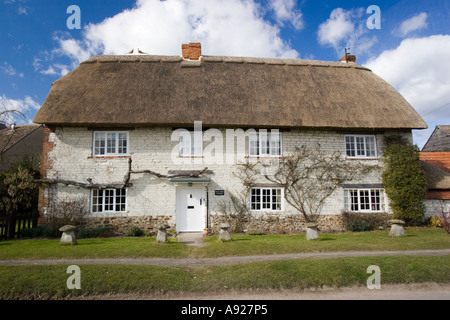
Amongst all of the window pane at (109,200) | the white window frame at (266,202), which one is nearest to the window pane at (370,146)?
the white window frame at (266,202)

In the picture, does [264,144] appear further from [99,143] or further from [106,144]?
[99,143]

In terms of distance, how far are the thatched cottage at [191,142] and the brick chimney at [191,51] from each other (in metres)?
2.45

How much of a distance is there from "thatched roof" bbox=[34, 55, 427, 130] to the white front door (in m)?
3.15

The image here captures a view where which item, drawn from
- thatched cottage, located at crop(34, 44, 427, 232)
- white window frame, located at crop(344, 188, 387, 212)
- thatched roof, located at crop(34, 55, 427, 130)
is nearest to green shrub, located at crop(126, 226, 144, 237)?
thatched cottage, located at crop(34, 44, 427, 232)

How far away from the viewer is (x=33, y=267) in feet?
22.9

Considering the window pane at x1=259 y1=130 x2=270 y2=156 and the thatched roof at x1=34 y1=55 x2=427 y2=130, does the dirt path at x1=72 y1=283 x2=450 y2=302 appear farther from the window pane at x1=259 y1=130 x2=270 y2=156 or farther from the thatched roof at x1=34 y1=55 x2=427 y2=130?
the thatched roof at x1=34 y1=55 x2=427 y2=130

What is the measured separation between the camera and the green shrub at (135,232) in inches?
471

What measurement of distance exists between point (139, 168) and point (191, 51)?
7718 millimetres

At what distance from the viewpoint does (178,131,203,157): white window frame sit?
12898mm

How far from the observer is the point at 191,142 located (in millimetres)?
12969
